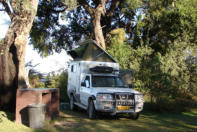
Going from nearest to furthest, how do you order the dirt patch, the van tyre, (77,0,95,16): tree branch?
the dirt patch
the van tyre
(77,0,95,16): tree branch

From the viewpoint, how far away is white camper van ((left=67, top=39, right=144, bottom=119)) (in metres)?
10.9

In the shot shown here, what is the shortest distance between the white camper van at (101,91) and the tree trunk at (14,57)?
3.03 meters

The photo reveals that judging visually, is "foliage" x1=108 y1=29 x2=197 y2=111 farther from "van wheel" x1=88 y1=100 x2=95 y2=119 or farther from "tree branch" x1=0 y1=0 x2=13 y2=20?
"tree branch" x1=0 y1=0 x2=13 y2=20

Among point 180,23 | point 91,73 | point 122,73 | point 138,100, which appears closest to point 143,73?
point 122,73

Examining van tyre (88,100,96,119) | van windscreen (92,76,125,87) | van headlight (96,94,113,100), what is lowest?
van tyre (88,100,96,119)

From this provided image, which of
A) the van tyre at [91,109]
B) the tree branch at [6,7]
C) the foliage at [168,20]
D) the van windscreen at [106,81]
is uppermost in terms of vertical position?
the foliage at [168,20]

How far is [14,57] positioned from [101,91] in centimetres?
479

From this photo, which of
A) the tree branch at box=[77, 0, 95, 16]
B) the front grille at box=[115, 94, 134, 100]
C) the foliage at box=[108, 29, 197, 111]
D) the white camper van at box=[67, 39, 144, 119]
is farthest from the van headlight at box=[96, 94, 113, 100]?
the tree branch at box=[77, 0, 95, 16]

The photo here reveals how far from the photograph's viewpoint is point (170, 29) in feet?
80.6

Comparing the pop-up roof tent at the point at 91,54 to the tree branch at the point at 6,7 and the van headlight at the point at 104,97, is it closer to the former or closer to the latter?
the tree branch at the point at 6,7

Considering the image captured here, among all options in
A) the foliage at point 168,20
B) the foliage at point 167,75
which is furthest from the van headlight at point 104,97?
the foliage at point 168,20

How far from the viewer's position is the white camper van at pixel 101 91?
10859mm

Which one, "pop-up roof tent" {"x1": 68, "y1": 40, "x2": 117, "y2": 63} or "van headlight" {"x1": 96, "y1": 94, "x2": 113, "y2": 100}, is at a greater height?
"pop-up roof tent" {"x1": 68, "y1": 40, "x2": 117, "y2": 63}

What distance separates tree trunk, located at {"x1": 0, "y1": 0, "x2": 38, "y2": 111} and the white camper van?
9.93 ft
